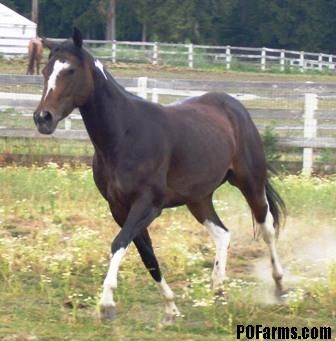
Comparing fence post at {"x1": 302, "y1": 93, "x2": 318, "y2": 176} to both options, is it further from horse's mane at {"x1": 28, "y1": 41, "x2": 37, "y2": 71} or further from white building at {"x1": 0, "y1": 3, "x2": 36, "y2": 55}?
white building at {"x1": 0, "y1": 3, "x2": 36, "y2": 55}

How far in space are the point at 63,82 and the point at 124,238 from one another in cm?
112

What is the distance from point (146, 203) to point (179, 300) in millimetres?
1077

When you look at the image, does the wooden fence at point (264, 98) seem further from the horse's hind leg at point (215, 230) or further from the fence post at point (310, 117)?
the horse's hind leg at point (215, 230)

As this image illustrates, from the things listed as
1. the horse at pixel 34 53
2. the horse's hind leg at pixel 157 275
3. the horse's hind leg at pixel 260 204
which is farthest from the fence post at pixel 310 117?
the horse at pixel 34 53

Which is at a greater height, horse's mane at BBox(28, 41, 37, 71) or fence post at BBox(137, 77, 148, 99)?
fence post at BBox(137, 77, 148, 99)

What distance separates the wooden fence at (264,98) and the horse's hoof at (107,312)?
8872 mm

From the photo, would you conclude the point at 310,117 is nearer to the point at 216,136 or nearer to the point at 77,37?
the point at 216,136

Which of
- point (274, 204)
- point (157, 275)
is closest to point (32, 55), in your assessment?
point (274, 204)

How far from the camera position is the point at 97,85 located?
7.39m

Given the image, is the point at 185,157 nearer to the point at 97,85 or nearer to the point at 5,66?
the point at 97,85

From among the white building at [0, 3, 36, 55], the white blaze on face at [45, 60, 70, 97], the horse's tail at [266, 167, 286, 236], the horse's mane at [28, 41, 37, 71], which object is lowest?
the white building at [0, 3, 36, 55]

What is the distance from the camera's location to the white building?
146ft

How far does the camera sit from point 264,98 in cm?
1723

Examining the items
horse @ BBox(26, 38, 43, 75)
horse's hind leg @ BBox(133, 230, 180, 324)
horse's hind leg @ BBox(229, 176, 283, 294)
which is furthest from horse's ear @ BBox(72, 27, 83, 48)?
horse @ BBox(26, 38, 43, 75)
